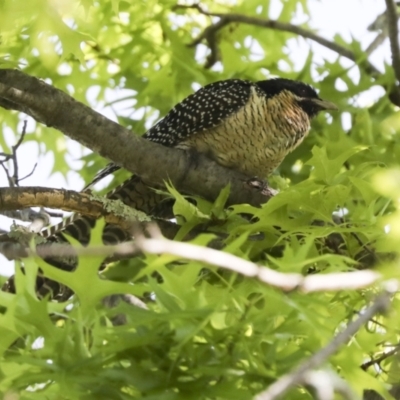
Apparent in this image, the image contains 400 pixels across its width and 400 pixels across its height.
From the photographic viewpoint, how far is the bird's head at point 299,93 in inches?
168

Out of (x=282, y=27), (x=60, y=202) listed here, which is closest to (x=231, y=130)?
(x=282, y=27)

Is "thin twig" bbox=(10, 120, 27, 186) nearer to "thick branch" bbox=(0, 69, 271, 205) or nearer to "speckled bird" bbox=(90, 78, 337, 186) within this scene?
"thick branch" bbox=(0, 69, 271, 205)

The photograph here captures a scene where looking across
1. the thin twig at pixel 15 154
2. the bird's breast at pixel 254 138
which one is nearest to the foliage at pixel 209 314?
the thin twig at pixel 15 154

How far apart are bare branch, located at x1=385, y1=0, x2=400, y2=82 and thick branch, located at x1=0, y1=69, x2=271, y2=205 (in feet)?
3.01

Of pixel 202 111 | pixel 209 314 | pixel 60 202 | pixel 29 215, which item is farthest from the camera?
pixel 202 111

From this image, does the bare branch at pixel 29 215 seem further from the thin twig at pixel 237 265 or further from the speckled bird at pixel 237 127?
the thin twig at pixel 237 265

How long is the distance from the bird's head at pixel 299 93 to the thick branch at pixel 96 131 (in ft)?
3.26

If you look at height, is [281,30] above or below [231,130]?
above

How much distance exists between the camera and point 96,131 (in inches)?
125

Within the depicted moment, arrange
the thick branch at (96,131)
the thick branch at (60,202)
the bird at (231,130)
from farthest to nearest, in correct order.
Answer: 1. the bird at (231,130)
2. the thick branch at (96,131)
3. the thick branch at (60,202)

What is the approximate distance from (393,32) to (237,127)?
892 mm

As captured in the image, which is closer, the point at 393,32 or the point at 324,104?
the point at 393,32


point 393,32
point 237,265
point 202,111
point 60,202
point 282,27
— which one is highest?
point 282,27

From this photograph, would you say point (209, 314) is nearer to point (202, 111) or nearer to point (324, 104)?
point (202, 111)
